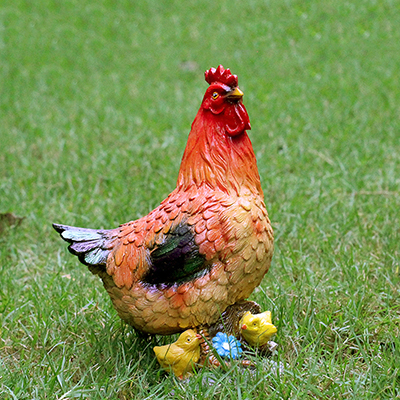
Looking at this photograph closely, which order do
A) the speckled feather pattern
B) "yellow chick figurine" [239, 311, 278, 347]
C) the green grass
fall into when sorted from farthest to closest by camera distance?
the green grass, "yellow chick figurine" [239, 311, 278, 347], the speckled feather pattern

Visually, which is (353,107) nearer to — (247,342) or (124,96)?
(124,96)

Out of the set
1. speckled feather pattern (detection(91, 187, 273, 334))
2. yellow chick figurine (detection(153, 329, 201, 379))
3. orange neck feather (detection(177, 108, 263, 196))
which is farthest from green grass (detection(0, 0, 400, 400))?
orange neck feather (detection(177, 108, 263, 196))

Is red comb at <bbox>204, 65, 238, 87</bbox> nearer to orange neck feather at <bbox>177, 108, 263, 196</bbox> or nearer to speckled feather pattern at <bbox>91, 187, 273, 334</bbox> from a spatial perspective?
orange neck feather at <bbox>177, 108, 263, 196</bbox>

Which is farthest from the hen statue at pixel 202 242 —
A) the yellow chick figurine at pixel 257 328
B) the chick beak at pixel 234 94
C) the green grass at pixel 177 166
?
the green grass at pixel 177 166

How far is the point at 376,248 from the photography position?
350cm

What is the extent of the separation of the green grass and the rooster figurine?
31 cm

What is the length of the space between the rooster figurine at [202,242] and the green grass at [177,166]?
309mm

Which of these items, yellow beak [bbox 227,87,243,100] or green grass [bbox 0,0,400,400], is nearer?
yellow beak [bbox 227,87,243,100]

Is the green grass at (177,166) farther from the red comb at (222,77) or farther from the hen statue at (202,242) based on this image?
the red comb at (222,77)

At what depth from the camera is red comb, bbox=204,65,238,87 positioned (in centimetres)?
226

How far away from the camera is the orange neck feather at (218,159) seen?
2.29 metres

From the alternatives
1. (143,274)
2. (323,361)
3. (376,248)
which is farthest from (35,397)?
(376,248)

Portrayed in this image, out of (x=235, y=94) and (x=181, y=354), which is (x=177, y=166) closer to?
(x=235, y=94)

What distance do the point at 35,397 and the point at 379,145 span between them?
3781 mm
